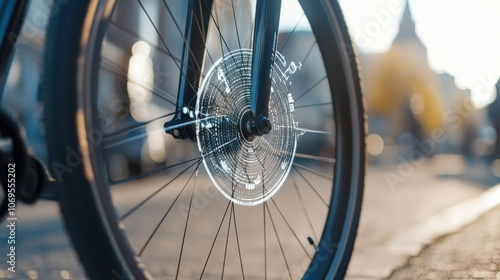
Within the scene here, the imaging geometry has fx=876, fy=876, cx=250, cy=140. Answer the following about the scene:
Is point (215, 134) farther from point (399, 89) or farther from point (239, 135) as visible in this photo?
point (399, 89)

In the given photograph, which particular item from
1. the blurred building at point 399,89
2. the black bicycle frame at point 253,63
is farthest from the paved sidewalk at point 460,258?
the blurred building at point 399,89

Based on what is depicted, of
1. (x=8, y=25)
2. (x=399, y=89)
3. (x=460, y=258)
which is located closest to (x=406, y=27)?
(x=399, y=89)

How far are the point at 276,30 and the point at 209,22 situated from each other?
0.24 metres

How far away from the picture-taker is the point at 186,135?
248cm

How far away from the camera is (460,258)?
14.8 ft

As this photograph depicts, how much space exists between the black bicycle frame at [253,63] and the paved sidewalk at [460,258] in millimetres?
1538

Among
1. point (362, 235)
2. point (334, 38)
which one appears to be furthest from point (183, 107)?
point (362, 235)

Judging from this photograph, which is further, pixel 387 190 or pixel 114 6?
pixel 387 190

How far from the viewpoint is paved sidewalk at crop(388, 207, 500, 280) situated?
3961 mm

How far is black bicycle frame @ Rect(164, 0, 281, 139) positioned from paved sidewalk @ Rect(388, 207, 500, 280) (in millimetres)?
1538

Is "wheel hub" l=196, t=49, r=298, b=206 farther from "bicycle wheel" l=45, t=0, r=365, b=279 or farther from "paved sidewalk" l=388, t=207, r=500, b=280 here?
"paved sidewalk" l=388, t=207, r=500, b=280

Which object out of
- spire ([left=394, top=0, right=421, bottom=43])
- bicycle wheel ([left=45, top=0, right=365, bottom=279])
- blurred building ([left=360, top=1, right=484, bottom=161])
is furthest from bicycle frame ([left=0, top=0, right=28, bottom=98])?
spire ([left=394, top=0, right=421, bottom=43])

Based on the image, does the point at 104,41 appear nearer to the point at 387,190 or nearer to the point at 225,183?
the point at 225,183

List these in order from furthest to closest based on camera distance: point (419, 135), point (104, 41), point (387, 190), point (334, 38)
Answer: point (419, 135) < point (387, 190) < point (334, 38) < point (104, 41)
